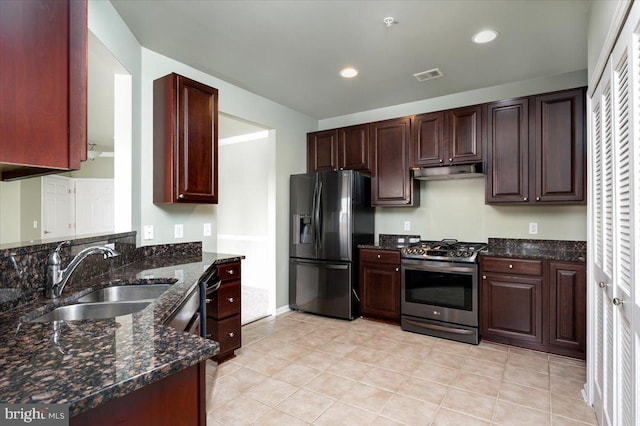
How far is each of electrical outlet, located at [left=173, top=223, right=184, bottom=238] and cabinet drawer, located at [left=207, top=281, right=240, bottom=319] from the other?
2.24ft

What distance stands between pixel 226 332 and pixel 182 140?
160cm

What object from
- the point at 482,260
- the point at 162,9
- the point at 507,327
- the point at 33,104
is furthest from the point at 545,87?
the point at 33,104

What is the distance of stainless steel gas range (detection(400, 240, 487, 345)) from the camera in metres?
3.25

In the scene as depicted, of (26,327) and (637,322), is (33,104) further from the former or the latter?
(637,322)

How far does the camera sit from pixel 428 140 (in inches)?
146

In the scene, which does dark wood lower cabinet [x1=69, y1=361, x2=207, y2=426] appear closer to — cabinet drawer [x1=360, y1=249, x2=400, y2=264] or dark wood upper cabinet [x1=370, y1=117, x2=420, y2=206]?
cabinet drawer [x1=360, y1=249, x2=400, y2=264]

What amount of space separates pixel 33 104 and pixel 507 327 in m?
3.60

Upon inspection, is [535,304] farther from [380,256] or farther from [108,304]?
[108,304]

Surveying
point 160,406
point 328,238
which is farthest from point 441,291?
point 160,406

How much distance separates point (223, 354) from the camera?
2.82 m

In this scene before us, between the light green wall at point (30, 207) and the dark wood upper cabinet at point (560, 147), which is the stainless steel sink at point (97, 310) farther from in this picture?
the light green wall at point (30, 207)

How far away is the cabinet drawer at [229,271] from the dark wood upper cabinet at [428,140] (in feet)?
7.30

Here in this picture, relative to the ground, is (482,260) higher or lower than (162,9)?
lower

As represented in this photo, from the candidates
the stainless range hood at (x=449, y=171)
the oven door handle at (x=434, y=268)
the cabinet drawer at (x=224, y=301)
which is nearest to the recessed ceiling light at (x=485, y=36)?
the stainless range hood at (x=449, y=171)
